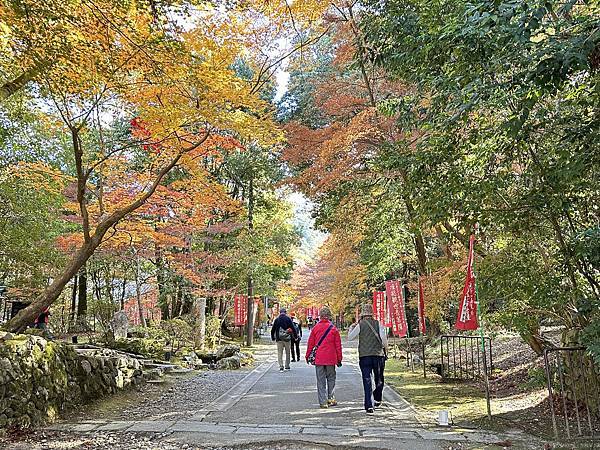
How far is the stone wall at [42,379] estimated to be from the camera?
597 centimetres

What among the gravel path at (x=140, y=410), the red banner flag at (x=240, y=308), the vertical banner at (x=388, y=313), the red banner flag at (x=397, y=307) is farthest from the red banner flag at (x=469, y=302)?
the red banner flag at (x=240, y=308)

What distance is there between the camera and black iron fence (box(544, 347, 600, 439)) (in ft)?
18.9

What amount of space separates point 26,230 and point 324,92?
333 inches

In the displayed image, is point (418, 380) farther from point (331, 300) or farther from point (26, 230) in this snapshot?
point (331, 300)

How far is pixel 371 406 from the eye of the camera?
284 inches

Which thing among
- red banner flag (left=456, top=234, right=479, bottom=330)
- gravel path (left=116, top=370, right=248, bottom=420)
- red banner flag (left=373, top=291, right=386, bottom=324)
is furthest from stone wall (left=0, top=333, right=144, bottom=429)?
red banner flag (left=373, top=291, right=386, bottom=324)

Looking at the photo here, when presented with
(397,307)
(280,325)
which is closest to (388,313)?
(397,307)

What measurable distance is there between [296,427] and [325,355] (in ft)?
5.45

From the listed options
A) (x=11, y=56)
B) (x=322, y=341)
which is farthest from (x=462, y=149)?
(x=11, y=56)

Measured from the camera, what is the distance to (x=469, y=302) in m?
7.53

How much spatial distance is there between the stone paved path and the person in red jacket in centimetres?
25

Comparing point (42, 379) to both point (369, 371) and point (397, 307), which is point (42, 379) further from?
point (397, 307)

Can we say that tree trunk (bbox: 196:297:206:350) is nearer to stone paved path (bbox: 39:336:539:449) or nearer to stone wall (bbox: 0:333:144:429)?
stone wall (bbox: 0:333:144:429)

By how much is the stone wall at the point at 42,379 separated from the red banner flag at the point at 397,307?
30.3 ft
